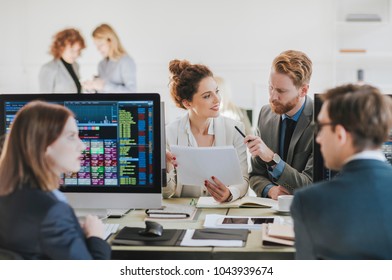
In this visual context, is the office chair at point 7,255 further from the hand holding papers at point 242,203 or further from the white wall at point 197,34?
the white wall at point 197,34

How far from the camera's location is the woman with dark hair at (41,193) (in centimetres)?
132

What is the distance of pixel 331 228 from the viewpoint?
4.22 feet

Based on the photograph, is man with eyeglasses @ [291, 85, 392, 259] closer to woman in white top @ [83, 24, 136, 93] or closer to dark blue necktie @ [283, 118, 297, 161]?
dark blue necktie @ [283, 118, 297, 161]

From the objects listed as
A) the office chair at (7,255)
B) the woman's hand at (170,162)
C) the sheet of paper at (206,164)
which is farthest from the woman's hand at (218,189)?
the office chair at (7,255)

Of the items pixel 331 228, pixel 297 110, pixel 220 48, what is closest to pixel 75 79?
pixel 220 48

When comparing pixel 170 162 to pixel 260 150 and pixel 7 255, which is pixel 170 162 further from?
pixel 7 255

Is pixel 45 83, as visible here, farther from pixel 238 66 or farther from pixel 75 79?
pixel 238 66

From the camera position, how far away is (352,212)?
1.27 metres

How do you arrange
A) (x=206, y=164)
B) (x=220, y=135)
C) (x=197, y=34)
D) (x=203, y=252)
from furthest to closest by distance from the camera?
(x=197, y=34), (x=220, y=135), (x=206, y=164), (x=203, y=252)

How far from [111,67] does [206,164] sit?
115 inches

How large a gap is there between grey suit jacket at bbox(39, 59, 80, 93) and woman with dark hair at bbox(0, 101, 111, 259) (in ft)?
10.2

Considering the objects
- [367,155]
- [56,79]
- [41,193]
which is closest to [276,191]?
[367,155]

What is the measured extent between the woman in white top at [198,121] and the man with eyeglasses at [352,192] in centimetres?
95

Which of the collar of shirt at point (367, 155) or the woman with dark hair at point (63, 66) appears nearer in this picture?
the collar of shirt at point (367, 155)
